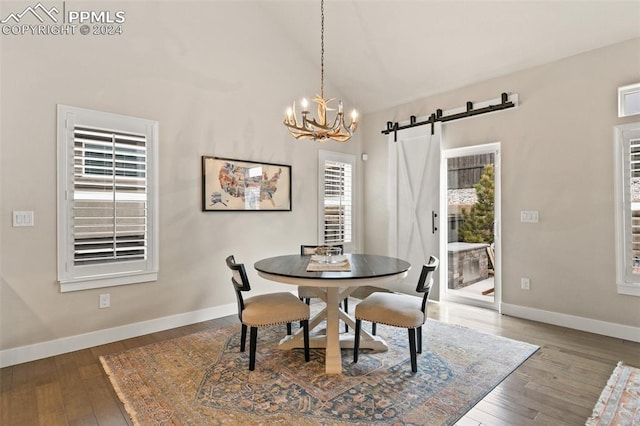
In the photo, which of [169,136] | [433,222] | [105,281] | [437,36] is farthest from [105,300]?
[437,36]

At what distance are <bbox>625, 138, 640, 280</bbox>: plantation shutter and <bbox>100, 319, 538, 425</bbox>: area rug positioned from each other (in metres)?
1.36

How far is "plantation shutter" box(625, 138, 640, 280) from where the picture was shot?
3.27m

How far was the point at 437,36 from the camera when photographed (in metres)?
3.96

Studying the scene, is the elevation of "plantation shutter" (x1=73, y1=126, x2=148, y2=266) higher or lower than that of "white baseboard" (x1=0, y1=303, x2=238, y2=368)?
higher

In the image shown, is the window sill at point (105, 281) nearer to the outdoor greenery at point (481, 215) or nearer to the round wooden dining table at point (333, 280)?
the round wooden dining table at point (333, 280)

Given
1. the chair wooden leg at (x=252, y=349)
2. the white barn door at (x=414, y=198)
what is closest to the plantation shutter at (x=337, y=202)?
the white barn door at (x=414, y=198)

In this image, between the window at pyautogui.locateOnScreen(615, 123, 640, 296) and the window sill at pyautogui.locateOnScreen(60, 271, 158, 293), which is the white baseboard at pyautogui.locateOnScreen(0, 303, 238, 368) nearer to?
the window sill at pyautogui.locateOnScreen(60, 271, 158, 293)

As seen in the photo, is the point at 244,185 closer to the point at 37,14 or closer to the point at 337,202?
the point at 337,202

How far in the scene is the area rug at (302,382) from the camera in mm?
2102

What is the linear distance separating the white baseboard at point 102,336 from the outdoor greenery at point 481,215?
3260 millimetres

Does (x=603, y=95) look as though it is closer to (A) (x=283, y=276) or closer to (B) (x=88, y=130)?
(A) (x=283, y=276)

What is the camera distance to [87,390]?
95.7 inches

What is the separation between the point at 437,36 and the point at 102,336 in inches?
188

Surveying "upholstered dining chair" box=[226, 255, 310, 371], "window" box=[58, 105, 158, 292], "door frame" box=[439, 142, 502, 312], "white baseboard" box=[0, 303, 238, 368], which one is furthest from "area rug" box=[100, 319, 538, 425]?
"door frame" box=[439, 142, 502, 312]
